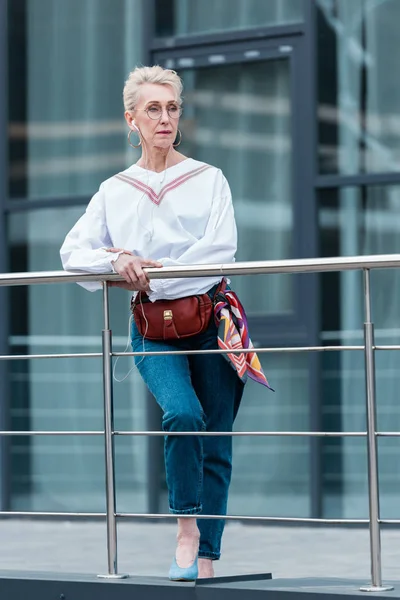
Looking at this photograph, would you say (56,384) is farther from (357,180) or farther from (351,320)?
(357,180)

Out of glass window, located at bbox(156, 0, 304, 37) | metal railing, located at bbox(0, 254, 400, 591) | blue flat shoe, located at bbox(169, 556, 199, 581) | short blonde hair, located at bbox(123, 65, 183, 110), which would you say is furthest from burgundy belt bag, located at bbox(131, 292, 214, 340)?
glass window, located at bbox(156, 0, 304, 37)

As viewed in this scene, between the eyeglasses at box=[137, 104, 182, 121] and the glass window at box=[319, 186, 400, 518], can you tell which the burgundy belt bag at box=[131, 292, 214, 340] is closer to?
the eyeglasses at box=[137, 104, 182, 121]

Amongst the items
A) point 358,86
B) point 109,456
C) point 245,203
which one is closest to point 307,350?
point 109,456

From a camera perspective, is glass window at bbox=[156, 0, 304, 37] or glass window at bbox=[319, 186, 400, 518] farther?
glass window at bbox=[156, 0, 304, 37]

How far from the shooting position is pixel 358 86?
8094 mm

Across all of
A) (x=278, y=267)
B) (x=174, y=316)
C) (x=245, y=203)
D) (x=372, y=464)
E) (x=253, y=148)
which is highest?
(x=253, y=148)

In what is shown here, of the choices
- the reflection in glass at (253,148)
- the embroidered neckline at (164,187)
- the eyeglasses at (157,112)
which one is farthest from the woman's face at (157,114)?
the reflection in glass at (253,148)

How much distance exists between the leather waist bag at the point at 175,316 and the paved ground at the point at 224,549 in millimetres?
1860

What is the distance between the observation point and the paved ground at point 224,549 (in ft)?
21.5

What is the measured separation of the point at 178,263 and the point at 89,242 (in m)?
0.37

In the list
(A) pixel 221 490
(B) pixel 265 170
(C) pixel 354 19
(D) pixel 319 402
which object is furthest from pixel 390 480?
(A) pixel 221 490

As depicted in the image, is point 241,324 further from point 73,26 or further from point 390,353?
point 73,26

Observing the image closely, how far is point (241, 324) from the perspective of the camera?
16.1ft

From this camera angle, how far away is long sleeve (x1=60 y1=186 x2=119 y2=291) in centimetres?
489
